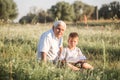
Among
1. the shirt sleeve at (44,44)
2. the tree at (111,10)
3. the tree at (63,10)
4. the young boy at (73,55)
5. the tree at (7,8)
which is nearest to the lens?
the shirt sleeve at (44,44)

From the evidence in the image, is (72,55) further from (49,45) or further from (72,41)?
(49,45)

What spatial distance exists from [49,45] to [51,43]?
0.06 metres

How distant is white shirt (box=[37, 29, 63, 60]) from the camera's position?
225 inches

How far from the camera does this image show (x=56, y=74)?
4754 millimetres

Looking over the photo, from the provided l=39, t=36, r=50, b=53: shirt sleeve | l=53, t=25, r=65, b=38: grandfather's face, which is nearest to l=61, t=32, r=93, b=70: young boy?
l=53, t=25, r=65, b=38: grandfather's face

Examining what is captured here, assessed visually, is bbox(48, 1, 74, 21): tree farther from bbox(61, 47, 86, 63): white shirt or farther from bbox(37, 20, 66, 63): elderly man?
bbox(37, 20, 66, 63): elderly man

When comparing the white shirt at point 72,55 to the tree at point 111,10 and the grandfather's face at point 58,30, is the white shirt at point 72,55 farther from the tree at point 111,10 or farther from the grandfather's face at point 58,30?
the tree at point 111,10

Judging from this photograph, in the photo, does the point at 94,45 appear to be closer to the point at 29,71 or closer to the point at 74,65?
the point at 74,65

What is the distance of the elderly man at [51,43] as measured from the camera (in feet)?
18.7

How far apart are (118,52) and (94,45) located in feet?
3.33

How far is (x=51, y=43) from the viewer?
231 inches

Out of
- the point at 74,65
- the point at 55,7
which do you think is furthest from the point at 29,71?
the point at 55,7

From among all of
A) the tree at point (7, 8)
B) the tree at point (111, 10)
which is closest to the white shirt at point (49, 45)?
the tree at point (111, 10)

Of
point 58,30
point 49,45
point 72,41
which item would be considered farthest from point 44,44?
point 72,41
